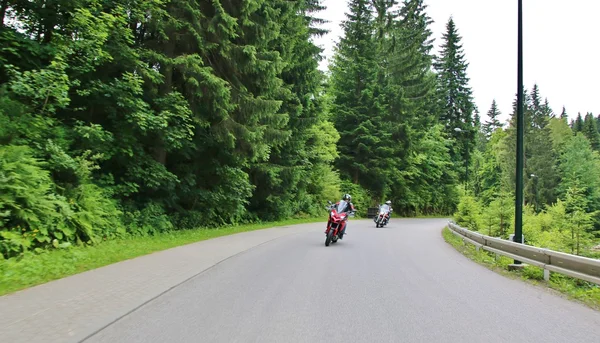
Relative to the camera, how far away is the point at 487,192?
61.3 ft

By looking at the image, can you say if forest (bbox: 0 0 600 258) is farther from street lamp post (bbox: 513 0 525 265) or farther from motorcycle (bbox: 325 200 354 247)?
motorcycle (bbox: 325 200 354 247)

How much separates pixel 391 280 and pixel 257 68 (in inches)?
457

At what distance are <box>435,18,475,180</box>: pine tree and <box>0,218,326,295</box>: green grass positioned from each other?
50388 millimetres

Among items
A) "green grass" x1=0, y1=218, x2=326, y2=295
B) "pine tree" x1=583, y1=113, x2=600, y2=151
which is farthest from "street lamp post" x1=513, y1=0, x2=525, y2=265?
"pine tree" x1=583, y1=113, x2=600, y2=151

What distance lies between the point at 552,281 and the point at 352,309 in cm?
497

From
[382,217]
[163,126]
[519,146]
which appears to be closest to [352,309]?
[519,146]

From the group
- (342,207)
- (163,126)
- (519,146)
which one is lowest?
(342,207)

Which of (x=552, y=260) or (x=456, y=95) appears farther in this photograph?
(x=456, y=95)

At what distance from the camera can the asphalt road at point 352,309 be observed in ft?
15.1

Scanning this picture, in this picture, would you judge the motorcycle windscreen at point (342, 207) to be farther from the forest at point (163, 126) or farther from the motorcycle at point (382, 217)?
the motorcycle at point (382, 217)

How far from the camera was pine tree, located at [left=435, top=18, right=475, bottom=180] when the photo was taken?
187ft

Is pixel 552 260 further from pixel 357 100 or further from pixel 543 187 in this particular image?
pixel 543 187

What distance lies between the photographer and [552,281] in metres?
8.26

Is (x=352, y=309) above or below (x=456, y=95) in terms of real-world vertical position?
below
